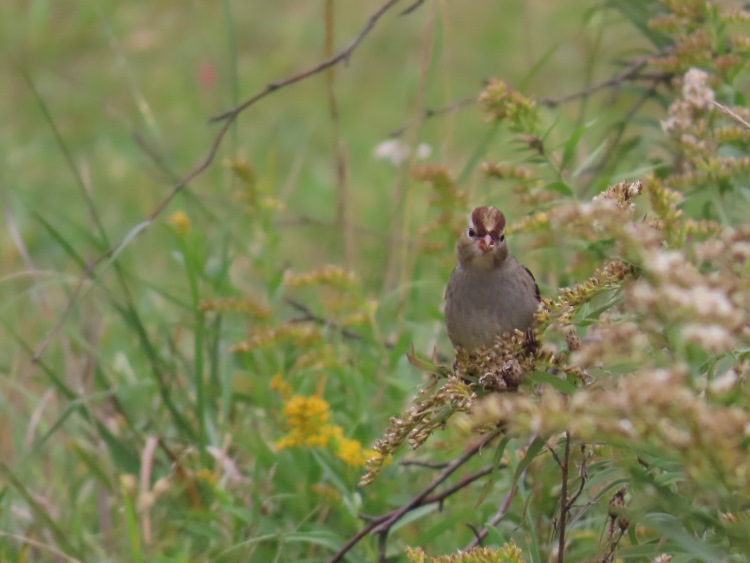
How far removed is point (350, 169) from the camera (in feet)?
23.7

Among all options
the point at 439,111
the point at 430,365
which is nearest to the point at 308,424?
the point at 430,365

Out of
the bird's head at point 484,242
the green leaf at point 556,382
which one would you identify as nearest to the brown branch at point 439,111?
the bird's head at point 484,242

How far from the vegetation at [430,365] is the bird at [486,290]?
0.33 ft

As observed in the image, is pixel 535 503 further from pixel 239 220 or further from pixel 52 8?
pixel 52 8

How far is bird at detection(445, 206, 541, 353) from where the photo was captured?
272 cm

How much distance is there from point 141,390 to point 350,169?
357 cm

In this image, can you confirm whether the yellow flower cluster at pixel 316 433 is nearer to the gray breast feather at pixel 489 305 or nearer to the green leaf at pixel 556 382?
the gray breast feather at pixel 489 305

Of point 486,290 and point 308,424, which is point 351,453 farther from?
point 486,290

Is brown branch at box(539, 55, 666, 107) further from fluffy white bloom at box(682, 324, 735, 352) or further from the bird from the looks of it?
fluffy white bloom at box(682, 324, 735, 352)

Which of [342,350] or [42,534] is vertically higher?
[342,350]

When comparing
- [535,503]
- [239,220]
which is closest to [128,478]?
[535,503]

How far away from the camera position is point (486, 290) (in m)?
2.78

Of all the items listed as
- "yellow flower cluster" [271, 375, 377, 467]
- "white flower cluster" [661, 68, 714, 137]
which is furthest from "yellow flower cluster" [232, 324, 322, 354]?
"white flower cluster" [661, 68, 714, 137]

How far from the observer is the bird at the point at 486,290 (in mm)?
2719
